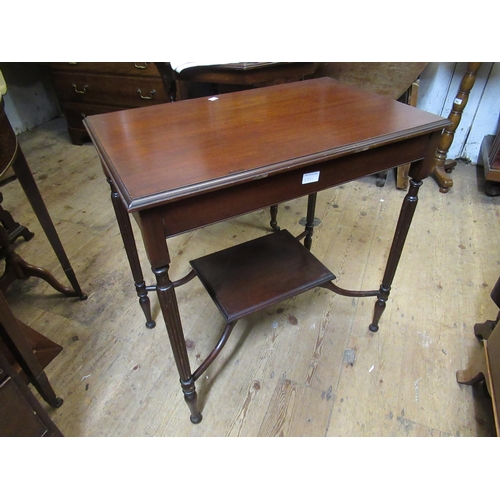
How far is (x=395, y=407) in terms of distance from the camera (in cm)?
114

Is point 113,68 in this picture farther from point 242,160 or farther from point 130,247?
point 242,160

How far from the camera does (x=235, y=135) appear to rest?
33.9 inches

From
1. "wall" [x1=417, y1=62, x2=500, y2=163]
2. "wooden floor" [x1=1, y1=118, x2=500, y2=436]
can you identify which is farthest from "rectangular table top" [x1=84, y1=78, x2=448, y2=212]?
"wall" [x1=417, y1=62, x2=500, y2=163]

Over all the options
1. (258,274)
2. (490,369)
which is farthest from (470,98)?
(258,274)

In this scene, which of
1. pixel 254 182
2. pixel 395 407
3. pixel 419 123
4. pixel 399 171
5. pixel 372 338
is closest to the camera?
pixel 254 182

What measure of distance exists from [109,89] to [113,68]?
0.52 feet

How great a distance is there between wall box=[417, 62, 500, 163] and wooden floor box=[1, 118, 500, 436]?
0.65 meters

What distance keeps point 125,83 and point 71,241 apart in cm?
121

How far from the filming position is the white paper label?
809 mm

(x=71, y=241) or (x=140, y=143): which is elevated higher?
(x=140, y=143)

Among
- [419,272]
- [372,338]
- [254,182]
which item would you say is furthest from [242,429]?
[419,272]

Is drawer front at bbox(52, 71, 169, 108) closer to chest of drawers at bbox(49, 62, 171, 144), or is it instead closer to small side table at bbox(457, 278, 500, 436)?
chest of drawers at bbox(49, 62, 171, 144)
